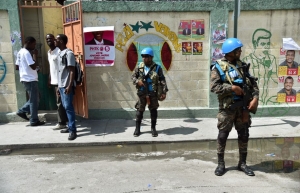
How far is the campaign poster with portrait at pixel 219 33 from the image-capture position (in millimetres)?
6348

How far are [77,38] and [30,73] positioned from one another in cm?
124

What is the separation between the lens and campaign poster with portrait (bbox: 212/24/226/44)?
20.8 feet

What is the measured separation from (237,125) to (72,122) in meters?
3.03

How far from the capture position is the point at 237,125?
12.8ft

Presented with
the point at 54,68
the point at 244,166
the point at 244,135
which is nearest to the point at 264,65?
the point at 244,135

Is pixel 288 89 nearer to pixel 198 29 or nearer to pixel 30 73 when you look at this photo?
pixel 198 29

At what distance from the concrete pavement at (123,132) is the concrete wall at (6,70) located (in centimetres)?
48

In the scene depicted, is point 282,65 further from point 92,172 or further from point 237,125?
point 92,172

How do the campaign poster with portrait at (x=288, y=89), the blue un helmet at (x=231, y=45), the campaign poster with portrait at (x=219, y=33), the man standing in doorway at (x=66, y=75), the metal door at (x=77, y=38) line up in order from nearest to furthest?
1. the blue un helmet at (x=231, y=45)
2. the man standing in doorway at (x=66, y=75)
3. the metal door at (x=77, y=38)
4. the campaign poster with portrait at (x=219, y=33)
5. the campaign poster with portrait at (x=288, y=89)

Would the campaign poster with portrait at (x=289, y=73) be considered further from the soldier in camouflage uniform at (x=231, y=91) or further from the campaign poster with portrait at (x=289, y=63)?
the soldier in camouflage uniform at (x=231, y=91)

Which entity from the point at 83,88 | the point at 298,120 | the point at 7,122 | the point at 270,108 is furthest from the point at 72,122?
the point at 298,120

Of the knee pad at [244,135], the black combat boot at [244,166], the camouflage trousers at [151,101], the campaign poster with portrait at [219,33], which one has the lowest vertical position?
the black combat boot at [244,166]

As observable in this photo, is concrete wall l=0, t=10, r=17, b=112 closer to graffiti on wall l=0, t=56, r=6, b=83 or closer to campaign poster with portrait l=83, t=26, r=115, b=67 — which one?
graffiti on wall l=0, t=56, r=6, b=83

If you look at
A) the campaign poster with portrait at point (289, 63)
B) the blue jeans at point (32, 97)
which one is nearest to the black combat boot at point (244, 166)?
the campaign poster with portrait at point (289, 63)
